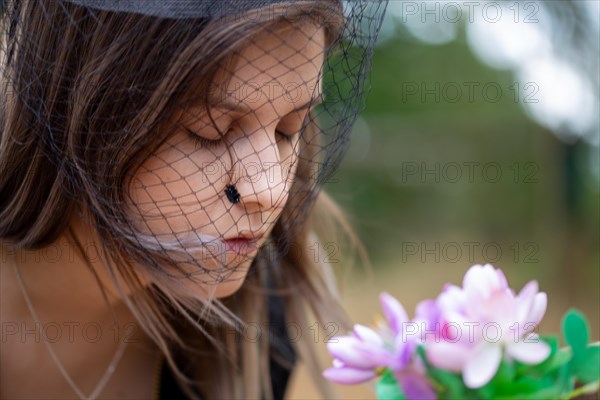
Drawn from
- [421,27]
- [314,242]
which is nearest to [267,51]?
[314,242]

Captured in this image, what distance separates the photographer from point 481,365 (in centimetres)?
62

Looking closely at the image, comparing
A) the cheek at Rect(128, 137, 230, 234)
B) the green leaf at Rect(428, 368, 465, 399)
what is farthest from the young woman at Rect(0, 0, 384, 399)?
the green leaf at Rect(428, 368, 465, 399)

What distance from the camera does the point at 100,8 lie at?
33.7 inches

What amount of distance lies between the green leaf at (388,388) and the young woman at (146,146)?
0.32 metres

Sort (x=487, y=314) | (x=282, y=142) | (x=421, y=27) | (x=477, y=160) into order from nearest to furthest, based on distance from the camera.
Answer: (x=487, y=314) < (x=282, y=142) < (x=477, y=160) < (x=421, y=27)

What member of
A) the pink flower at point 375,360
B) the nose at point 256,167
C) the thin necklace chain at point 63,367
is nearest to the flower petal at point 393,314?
the pink flower at point 375,360

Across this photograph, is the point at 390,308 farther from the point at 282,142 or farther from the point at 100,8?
the point at 100,8

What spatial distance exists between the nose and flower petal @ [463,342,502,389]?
1.23ft

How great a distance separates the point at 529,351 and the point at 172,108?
49 centimetres

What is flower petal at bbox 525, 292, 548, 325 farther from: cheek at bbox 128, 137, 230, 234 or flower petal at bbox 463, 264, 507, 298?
cheek at bbox 128, 137, 230, 234

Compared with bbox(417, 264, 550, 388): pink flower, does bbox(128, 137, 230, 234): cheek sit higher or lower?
higher

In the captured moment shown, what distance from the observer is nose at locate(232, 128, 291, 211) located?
91 cm

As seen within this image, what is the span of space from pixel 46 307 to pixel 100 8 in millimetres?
534

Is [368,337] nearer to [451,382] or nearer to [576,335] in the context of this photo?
[451,382]
